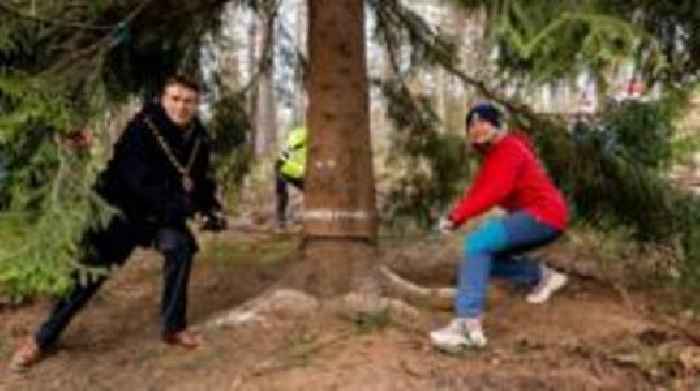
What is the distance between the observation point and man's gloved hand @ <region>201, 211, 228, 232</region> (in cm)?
842

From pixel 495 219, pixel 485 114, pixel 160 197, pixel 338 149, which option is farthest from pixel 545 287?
pixel 160 197

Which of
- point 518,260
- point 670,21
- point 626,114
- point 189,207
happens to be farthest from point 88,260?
point 626,114

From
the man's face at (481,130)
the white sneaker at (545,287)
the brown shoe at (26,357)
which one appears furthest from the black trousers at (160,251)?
the white sneaker at (545,287)

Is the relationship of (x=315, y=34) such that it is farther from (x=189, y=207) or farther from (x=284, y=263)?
(x=284, y=263)

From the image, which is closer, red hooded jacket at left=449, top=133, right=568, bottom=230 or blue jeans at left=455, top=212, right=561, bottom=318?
blue jeans at left=455, top=212, right=561, bottom=318

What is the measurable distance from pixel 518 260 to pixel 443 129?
2635mm

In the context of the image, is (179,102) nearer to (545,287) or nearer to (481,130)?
(481,130)

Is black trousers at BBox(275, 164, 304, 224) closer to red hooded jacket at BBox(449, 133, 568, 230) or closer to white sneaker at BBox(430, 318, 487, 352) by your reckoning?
red hooded jacket at BBox(449, 133, 568, 230)

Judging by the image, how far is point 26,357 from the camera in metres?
8.48

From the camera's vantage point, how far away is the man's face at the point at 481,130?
814 cm

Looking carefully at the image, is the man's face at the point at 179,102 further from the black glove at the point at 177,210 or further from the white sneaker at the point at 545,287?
the white sneaker at the point at 545,287

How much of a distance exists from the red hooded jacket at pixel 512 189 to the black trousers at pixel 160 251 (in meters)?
1.68

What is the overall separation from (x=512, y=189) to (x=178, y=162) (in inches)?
82.3

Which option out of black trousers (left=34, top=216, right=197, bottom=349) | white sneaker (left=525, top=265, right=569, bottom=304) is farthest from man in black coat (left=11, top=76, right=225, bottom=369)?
white sneaker (left=525, top=265, right=569, bottom=304)
